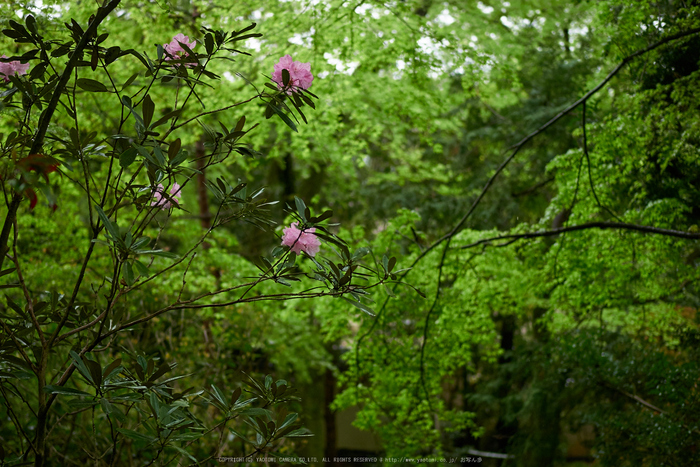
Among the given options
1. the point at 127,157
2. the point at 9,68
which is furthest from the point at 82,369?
the point at 9,68

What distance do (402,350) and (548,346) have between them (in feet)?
4.36

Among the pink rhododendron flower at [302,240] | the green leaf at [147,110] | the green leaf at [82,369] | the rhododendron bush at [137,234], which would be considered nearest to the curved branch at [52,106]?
the rhododendron bush at [137,234]

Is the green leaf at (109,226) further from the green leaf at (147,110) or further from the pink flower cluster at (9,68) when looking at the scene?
the pink flower cluster at (9,68)

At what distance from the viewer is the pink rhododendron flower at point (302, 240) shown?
1264 millimetres

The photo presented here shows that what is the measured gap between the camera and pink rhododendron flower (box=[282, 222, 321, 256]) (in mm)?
1264

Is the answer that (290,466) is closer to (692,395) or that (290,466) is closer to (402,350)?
(402,350)

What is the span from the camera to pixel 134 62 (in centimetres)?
377

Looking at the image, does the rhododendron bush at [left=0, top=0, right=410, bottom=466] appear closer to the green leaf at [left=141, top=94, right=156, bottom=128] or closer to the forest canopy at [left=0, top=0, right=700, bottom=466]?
the green leaf at [left=141, top=94, right=156, bottom=128]

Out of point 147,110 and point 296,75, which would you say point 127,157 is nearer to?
point 147,110

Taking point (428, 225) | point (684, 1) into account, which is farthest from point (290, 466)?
point (684, 1)

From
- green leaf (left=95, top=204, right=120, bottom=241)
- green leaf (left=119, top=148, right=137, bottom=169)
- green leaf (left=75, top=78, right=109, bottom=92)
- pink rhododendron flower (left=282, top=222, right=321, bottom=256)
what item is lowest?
green leaf (left=95, top=204, right=120, bottom=241)

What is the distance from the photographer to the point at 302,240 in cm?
128

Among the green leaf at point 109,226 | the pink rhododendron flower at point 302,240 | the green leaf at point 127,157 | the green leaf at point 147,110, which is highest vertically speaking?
the green leaf at point 147,110

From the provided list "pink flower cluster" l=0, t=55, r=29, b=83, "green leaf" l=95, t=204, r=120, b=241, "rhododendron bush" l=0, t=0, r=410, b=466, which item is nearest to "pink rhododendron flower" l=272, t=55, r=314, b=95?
"rhododendron bush" l=0, t=0, r=410, b=466
